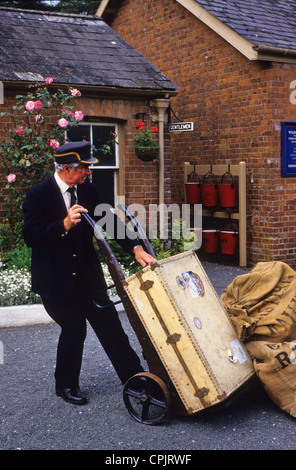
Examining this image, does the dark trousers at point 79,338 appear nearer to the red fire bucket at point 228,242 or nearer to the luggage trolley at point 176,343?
the luggage trolley at point 176,343

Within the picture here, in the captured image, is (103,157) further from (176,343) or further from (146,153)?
(176,343)

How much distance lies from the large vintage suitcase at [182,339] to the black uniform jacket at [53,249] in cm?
52

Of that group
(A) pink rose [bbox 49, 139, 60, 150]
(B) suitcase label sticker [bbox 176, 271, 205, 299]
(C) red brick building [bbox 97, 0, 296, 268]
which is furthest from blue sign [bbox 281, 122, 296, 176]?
(B) suitcase label sticker [bbox 176, 271, 205, 299]

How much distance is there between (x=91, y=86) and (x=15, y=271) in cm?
305

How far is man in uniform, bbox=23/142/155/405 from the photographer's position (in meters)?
4.14

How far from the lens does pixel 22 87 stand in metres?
8.52

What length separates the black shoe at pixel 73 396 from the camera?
14.4 ft

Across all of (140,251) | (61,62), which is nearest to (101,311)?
(140,251)

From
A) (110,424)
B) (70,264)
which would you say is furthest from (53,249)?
(110,424)

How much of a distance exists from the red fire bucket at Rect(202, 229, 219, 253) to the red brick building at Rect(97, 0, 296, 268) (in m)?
0.64

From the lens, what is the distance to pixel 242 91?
1018cm

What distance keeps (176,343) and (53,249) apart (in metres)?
1.11

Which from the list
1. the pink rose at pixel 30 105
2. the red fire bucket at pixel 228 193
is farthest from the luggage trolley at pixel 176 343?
the red fire bucket at pixel 228 193
